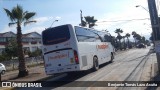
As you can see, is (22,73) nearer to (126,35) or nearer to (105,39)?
(105,39)

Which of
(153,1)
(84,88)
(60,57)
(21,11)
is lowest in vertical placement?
→ (84,88)

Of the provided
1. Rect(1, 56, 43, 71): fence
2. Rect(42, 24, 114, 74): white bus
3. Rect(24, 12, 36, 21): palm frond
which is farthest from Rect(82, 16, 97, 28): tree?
Rect(42, 24, 114, 74): white bus

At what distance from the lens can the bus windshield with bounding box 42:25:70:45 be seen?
18.4 m

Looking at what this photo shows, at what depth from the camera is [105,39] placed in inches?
1114

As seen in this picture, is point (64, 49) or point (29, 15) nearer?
point (64, 49)

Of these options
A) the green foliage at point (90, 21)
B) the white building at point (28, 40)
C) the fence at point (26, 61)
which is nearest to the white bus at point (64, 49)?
the fence at point (26, 61)

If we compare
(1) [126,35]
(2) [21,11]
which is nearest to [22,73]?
(2) [21,11]

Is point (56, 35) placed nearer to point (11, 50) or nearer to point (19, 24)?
point (19, 24)

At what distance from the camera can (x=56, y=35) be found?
18750 millimetres

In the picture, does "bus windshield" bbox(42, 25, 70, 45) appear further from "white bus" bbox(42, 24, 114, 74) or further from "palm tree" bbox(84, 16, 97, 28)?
"palm tree" bbox(84, 16, 97, 28)

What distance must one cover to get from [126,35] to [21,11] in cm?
12016

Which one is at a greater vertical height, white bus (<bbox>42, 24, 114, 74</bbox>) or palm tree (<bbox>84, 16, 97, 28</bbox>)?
palm tree (<bbox>84, 16, 97, 28</bbox>)

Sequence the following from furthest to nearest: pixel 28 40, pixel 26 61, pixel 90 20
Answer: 1. pixel 28 40
2. pixel 90 20
3. pixel 26 61

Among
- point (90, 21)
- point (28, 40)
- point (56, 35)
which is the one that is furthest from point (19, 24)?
point (28, 40)
